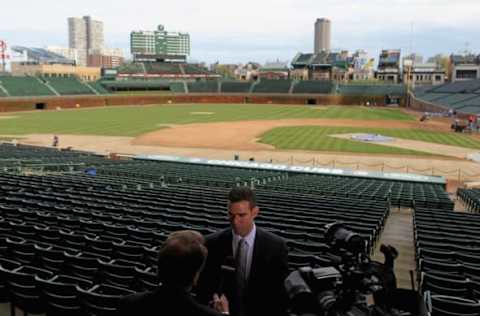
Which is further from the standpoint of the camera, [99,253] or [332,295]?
[99,253]

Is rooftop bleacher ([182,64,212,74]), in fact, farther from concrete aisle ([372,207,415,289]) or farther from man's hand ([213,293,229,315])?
man's hand ([213,293,229,315])

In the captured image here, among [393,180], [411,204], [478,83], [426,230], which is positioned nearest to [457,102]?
[478,83]

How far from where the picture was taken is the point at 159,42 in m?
160

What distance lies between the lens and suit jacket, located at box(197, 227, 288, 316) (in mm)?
4223

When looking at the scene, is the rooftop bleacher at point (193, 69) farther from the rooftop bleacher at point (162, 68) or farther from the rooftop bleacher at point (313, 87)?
the rooftop bleacher at point (313, 87)

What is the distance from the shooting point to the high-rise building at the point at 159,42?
514 ft

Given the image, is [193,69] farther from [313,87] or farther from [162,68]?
[313,87]

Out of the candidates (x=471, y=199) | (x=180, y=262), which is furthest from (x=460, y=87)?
(x=180, y=262)

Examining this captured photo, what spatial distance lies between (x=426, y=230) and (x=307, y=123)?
5352 centimetres

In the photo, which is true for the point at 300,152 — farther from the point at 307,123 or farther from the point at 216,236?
the point at 216,236

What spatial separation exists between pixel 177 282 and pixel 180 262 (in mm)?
146

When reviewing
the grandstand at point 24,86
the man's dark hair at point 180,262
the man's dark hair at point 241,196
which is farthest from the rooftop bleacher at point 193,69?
the man's dark hair at point 180,262

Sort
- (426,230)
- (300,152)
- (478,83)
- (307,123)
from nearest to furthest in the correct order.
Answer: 1. (426,230)
2. (300,152)
3. (307,123)
4. (478,83)

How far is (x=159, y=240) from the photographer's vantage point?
7941mm
